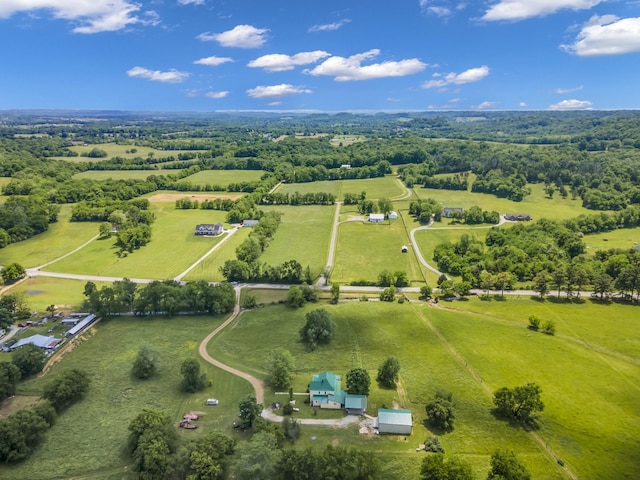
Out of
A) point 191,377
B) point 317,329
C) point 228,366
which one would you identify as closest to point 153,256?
point 228,366

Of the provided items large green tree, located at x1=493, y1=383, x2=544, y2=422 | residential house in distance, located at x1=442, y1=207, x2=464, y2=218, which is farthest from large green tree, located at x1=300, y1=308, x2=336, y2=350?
residential house in distance, located at x1=442, y1=207, x2=464, y2=218

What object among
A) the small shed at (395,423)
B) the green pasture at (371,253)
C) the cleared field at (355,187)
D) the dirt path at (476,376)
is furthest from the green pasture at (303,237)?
the small shed at (395,423)

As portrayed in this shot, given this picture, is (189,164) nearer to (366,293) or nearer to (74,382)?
(366,293)

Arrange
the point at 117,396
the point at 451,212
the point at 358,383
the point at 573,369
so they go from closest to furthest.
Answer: the point at 358,383, the point at 117,396, the point at 573,369, the point at 451,212

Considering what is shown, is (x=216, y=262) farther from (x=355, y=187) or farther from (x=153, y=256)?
(x=355, y=187)

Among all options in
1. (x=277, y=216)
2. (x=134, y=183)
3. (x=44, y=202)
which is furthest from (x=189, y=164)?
(x=277, y=216)

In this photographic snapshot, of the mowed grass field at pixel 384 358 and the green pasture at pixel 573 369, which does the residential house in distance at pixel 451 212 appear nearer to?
the green pasture at pixel 573 369
